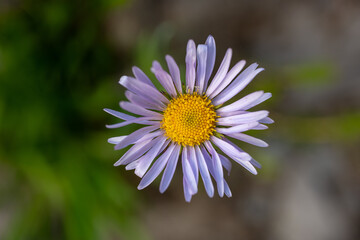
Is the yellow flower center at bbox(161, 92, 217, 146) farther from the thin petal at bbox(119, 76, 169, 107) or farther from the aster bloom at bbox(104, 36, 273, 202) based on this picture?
the thin petal at bbox(119, 76, 169, 107)

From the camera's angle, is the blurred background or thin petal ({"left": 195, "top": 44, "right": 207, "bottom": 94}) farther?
the blurred background

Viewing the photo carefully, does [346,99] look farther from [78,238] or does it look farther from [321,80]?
[78,238]

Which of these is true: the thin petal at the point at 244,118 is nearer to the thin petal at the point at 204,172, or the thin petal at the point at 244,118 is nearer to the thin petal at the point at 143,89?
the thin petal at the point at 204,172

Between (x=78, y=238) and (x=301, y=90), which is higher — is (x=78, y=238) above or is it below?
below

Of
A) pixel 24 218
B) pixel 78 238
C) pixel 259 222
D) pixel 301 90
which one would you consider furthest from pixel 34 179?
pixel 301 90

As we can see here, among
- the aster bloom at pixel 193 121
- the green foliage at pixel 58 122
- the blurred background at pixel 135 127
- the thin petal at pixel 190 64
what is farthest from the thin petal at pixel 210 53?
the green foliage at pixel 58 122

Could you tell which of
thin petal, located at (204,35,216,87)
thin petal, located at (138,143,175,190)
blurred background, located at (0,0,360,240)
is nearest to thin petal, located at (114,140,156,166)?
thin petal, located at (138,143,175,190)

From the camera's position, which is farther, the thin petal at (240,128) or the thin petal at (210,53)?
the thin petal at (210,53)
